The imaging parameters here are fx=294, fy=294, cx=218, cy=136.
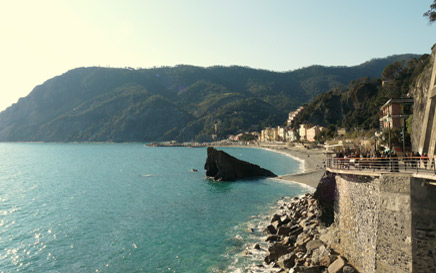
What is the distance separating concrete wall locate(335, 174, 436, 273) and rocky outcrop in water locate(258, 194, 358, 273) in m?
1.40

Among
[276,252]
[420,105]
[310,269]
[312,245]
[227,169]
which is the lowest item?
[276,252]

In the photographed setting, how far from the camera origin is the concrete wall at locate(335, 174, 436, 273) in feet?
35.4

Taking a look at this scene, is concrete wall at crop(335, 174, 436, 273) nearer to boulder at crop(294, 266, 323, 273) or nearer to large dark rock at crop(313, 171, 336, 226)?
boulder at crop(294, 266, 323, 273)

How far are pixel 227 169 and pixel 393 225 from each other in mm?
41312

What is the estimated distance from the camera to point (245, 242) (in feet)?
74.2

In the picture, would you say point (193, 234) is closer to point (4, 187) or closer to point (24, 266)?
point (24, 266)

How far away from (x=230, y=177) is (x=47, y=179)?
38745 mm

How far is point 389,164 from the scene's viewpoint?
1369 centimetres

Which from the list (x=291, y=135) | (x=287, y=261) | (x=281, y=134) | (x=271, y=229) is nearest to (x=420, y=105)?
(x=271, y=229)

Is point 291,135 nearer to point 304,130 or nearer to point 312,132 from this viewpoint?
Answer: point 304,130

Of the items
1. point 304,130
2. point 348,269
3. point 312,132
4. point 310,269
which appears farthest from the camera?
point 304,130

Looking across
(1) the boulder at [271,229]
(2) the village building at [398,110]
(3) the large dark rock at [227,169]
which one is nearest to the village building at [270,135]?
(2) the village building at [398,110]

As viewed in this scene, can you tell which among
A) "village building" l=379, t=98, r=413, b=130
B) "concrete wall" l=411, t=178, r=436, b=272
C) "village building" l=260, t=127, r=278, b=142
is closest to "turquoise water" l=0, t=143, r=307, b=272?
"concrete wall" l=411, t=178, r=436, b=272

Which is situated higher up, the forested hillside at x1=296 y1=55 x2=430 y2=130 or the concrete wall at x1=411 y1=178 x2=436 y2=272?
the forested hillside at x1=296 y1=55 x2=430 y2=130
